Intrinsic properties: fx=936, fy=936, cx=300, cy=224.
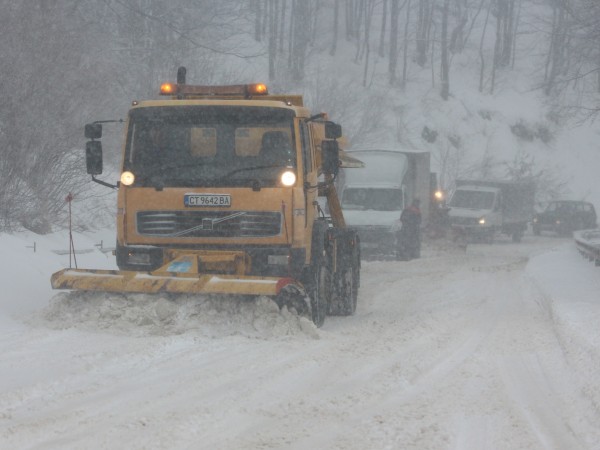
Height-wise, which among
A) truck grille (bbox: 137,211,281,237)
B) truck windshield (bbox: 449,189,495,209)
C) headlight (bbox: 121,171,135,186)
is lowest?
truck windshield (bbox: 449,189,495,209)

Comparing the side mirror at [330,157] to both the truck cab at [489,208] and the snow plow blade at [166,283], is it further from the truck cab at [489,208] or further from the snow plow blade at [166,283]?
the truck cab at [489,208]

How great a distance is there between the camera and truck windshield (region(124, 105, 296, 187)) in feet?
33.4

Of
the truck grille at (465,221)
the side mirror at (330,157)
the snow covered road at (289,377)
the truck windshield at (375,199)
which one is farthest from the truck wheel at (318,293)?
the truck grille at (465,221)

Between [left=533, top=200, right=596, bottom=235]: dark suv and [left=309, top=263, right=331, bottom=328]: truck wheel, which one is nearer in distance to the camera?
[left=309, top=263, right=331, bottom=328]: truck wheel

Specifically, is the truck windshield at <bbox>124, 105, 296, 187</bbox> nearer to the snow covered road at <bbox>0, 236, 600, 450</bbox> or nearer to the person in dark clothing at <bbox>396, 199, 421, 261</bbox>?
the snow covered road at <bbox>0, 236, 600, 450</bbox>

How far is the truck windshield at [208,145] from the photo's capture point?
10.2 metres

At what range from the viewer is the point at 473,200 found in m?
36.3

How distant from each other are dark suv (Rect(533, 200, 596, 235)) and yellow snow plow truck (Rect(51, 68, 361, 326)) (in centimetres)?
3487

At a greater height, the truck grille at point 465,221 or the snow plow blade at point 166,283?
the snow plow blade at point 166,283

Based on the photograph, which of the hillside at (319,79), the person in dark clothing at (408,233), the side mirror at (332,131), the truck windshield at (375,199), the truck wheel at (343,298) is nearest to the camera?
the side mirror at (332,131)

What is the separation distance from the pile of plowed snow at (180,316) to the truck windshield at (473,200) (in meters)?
27.2

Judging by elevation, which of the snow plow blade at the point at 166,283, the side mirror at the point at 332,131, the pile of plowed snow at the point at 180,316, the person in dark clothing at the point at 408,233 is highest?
the side mirror at the point at 332,131

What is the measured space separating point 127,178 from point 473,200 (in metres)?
27.5

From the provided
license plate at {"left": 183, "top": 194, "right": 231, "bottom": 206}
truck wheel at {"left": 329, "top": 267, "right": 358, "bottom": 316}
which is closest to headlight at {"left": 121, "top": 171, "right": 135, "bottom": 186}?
license plate at {"left": 183, "top": 194, "right": 231, "bottom": 206}
